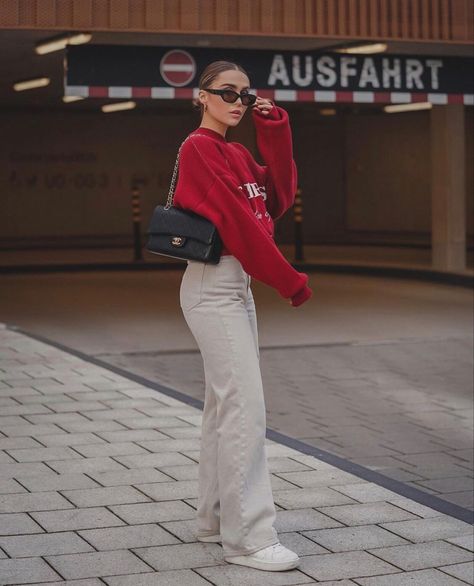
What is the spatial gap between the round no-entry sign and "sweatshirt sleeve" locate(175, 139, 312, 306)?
349 inches

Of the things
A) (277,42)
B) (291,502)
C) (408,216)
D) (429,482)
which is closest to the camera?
(291,502)

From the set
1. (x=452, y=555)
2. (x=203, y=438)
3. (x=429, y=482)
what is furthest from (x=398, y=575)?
(x=429, y=482)

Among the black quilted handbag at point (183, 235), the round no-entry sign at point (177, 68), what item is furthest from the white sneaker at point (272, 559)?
the round no-entry sign at point (177, 68)

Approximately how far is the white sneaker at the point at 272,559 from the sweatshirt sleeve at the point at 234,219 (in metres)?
0.85

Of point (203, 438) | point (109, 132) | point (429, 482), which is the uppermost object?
point (109, 132)

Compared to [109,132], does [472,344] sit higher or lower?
lower

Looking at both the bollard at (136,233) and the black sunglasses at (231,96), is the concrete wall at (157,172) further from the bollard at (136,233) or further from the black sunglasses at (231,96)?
the black sunglasses at (231,96)

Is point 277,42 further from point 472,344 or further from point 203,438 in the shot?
point 203,438

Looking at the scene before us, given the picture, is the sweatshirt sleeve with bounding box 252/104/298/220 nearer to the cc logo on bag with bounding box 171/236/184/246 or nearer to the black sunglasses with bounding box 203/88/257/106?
the black sunglasses with bounding box 203/88/257/106

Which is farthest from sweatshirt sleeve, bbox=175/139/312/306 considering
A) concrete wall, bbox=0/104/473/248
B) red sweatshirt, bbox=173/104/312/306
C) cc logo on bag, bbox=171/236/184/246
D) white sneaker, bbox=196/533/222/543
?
concrete wall, bbox=0/104/473/248

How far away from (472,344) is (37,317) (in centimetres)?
486

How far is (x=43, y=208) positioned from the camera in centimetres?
2934

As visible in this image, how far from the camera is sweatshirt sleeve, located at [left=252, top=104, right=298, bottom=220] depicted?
15.1ft

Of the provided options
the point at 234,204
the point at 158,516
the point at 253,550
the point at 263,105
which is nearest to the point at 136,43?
the point at 158,516
